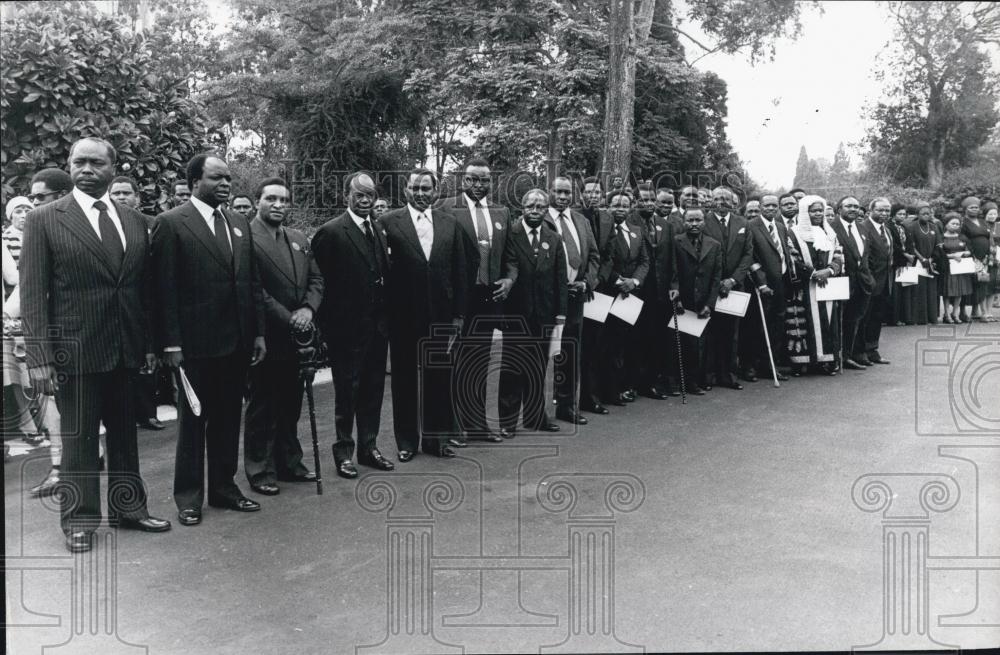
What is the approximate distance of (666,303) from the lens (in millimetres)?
7762

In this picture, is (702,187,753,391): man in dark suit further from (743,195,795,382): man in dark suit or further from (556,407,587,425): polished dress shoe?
(556,407,587,425): polished dress shoe

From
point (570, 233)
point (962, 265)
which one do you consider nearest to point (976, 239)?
point (962, 265)

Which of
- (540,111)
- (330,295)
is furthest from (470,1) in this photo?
(330,295)

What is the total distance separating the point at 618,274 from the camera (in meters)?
7.30

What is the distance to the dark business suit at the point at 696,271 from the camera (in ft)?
25.3

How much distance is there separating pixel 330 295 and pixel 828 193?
23.5ft

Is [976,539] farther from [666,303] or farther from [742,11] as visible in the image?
[742,11]

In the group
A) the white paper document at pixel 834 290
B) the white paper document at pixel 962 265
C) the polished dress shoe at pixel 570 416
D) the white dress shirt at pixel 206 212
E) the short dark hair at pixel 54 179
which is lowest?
the polished dress shoe at pixel 570 416

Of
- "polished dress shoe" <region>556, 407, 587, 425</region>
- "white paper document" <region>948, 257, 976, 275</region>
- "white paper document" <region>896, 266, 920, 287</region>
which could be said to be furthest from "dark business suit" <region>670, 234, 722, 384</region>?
"white paper document" <region>948, 257, 976, 275</region>

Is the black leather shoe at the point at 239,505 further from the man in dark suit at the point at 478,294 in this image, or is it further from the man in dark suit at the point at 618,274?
the man in dark suit at the point at 618,274

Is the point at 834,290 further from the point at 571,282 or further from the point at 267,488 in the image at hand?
the point at 267,488

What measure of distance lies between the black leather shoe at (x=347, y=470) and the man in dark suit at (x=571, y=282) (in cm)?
211

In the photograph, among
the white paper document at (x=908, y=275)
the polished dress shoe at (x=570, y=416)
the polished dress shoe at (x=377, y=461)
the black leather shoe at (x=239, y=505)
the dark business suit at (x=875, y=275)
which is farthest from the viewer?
the white paper document at (x=908, y=275)

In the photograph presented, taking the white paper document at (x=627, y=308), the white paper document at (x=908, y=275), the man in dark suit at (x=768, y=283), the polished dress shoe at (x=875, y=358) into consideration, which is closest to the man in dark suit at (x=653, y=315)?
the white paper document at (x=627, y=308)
